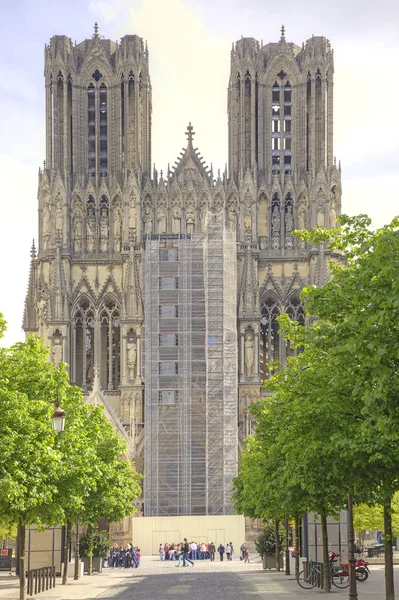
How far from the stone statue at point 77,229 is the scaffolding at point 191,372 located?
546cm

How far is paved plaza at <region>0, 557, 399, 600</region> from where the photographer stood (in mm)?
40906

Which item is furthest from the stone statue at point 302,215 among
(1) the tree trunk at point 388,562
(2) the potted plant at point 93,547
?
(1) the tree trunk at point 388,562

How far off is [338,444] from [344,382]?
1962 mm

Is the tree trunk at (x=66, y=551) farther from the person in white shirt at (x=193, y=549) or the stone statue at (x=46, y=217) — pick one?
the stone statue at (x=46, y=217)

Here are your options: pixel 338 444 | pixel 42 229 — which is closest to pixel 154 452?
pixel 42 229

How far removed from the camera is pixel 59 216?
9744 cm

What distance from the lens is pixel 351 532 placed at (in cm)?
3462

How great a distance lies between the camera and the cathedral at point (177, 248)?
93438 mm

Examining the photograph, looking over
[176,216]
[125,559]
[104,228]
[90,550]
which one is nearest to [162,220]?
[176,216]

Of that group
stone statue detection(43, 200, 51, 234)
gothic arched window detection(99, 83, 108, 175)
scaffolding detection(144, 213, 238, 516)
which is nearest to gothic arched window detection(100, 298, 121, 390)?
scaffolding detection(144, 213, 238, 516)

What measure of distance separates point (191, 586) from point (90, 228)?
53667 mm

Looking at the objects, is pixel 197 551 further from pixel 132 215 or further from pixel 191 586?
pixel 191 586

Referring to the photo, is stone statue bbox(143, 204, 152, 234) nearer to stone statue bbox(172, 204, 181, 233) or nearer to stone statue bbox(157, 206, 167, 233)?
stone statue bbox(157, 206, 167, 233)

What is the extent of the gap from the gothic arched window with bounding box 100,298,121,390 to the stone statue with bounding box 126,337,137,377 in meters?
2.08
